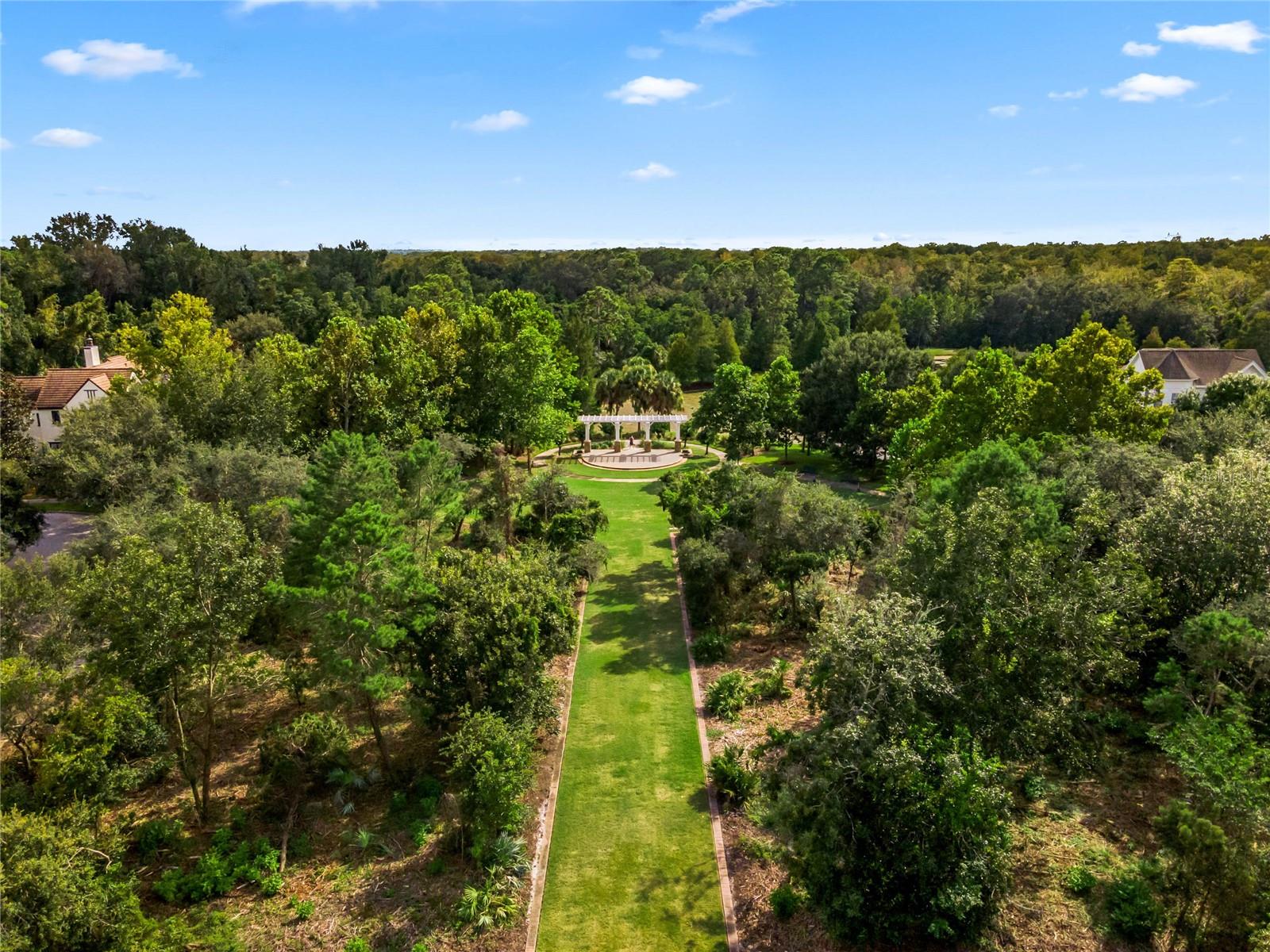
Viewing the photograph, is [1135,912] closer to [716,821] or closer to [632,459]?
[716,821]

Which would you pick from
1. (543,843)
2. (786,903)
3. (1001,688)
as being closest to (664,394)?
(543,843)

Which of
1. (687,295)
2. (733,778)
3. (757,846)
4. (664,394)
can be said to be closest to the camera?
(757,846)

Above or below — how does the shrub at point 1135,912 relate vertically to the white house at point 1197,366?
below

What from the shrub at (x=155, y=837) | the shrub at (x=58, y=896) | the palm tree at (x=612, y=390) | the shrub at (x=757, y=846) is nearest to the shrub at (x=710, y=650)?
the shrub at (x=757, y=846)

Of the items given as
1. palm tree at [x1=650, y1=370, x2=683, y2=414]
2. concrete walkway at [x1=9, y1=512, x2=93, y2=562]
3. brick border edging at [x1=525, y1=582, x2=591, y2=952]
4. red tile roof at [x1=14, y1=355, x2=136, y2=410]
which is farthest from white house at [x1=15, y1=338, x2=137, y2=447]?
brick border edging at [x1=525, y1=582, x2=591, y2=952]

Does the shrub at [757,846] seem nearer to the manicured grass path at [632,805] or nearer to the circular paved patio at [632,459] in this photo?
the manicured grass path at [632,805]
